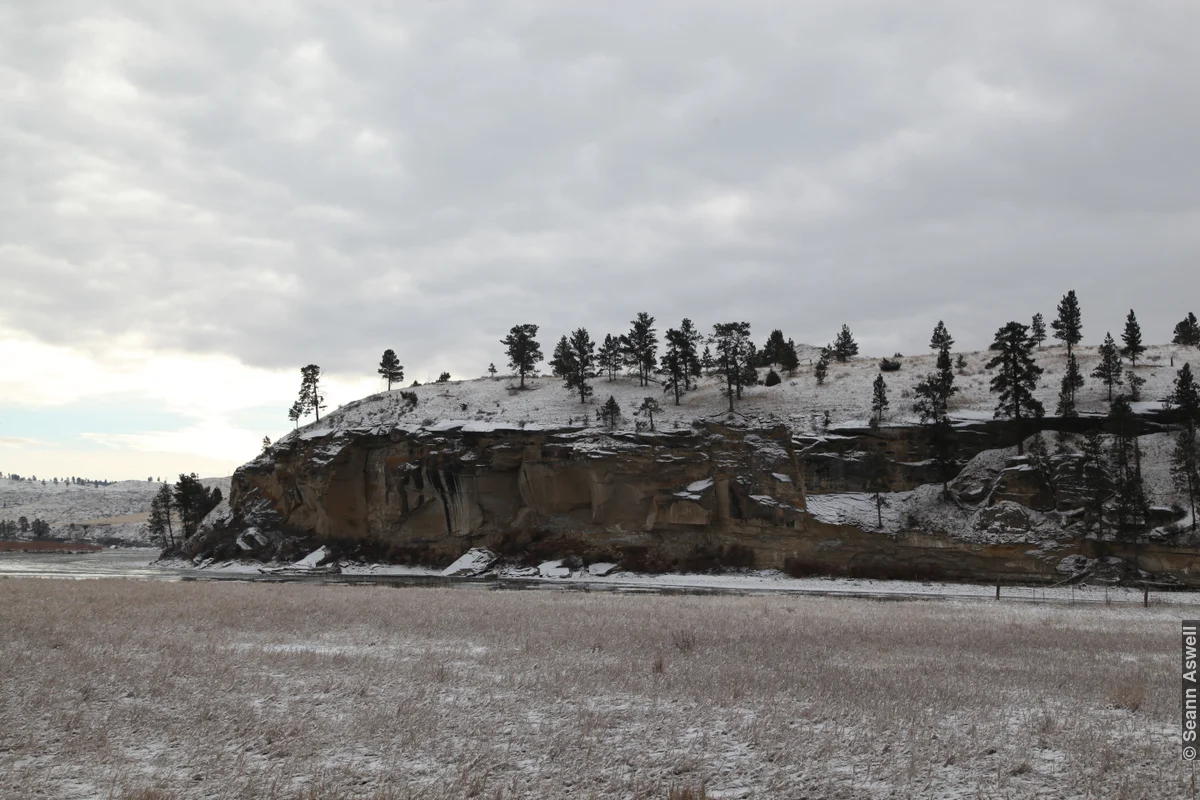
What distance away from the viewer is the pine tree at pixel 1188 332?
277 ft

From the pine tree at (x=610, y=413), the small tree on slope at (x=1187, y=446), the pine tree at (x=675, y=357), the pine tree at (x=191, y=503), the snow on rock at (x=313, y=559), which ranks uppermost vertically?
the pine tree at (x=675, y=357)

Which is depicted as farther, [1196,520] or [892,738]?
[1196,520]

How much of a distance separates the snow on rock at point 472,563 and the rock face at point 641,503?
1.07 meters

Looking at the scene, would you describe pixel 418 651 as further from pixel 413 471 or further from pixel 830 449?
pixel 413 471

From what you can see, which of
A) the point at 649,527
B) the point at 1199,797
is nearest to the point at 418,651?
the point at 1199,797

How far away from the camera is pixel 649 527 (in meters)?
61.4

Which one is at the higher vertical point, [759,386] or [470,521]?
[759,386]

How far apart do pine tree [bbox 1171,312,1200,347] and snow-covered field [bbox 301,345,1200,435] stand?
3877mm

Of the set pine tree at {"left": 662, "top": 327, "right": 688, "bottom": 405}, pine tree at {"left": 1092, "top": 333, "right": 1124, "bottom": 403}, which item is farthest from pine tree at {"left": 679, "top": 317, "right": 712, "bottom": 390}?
pine tree at {"left": 1092, "top": 333, "right": 1124, "bottom": 403}

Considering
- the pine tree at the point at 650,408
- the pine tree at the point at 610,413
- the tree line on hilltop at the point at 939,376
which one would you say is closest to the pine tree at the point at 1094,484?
the tree line on hilltop at the point at 939,376

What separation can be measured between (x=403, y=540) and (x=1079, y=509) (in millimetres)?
55549

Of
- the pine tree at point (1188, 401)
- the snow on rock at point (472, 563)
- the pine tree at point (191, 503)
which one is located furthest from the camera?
the pine tree at point (191, 503)

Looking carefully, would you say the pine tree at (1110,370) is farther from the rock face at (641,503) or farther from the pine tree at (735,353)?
the pine tree at (735,353)

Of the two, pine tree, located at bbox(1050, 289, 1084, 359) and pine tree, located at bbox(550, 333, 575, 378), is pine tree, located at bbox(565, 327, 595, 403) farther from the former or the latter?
pine tree, located at bbox(1050, 289, 1084, 359)
